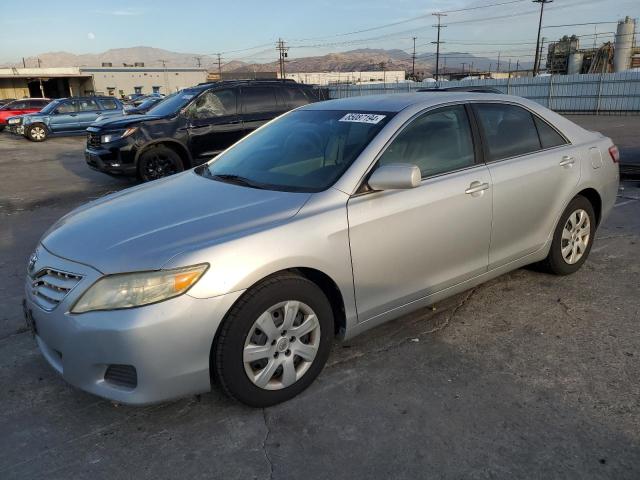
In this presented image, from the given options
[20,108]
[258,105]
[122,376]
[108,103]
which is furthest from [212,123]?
[20,108]

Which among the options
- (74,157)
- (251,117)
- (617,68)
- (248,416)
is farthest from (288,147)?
Result: (617,68)

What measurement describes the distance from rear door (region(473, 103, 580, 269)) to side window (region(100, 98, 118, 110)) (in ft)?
63.8

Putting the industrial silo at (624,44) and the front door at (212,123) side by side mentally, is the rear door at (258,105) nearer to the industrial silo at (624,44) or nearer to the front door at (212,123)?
the front door at (212,123)

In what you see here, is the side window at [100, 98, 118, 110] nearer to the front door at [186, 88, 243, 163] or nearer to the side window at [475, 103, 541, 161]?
the front door at [186, 88, 243, 163]

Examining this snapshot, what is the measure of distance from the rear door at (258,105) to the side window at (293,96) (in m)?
0.15

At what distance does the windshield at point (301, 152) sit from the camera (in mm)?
3269

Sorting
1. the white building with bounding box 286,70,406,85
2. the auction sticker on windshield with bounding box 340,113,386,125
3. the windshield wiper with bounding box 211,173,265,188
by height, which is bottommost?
the white building with bounding box 286,70,406,85

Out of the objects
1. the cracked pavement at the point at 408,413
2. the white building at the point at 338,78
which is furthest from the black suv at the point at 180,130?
the white building at the point at 338,78

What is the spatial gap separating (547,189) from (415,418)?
2.27 m

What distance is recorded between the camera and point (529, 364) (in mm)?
3260

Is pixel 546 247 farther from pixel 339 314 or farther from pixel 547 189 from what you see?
pixel 339 314

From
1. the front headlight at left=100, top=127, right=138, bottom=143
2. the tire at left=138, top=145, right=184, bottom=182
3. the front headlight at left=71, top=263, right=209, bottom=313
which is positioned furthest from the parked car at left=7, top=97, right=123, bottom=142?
the front headlight at left=71, top=263, right=209, bottom=313

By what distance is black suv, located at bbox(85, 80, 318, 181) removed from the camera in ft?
30.2

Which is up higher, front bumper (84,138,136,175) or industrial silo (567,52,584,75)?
industrial silo (567,52,584,75)
